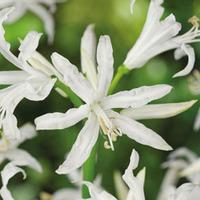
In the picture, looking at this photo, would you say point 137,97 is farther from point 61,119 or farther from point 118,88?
point 118,88

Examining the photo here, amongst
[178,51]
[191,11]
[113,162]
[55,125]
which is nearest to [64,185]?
[113,162]

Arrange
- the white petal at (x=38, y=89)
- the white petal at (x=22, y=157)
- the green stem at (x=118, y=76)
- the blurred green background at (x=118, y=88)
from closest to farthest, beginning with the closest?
the white petal at (x=38, y=89) → the green stem at (x=118, y=76) → the white petal at (x=22, y=157) → the blurred green background at (x=118, y=88)

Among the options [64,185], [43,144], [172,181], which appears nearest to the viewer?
[172,181]

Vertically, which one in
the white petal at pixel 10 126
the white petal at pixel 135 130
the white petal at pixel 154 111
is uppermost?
the white petal at pixel 10 126

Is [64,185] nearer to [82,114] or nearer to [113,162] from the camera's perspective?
[113,162]

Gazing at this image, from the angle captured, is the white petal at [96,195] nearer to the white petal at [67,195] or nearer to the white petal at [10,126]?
the white petal at [10,126]

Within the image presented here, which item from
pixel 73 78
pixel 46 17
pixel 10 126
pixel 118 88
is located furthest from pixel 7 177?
pixel 118 88

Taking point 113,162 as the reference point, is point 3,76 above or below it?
above

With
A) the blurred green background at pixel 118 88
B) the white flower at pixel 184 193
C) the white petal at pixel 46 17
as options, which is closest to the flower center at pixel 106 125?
the white flower at pixel 184 193
